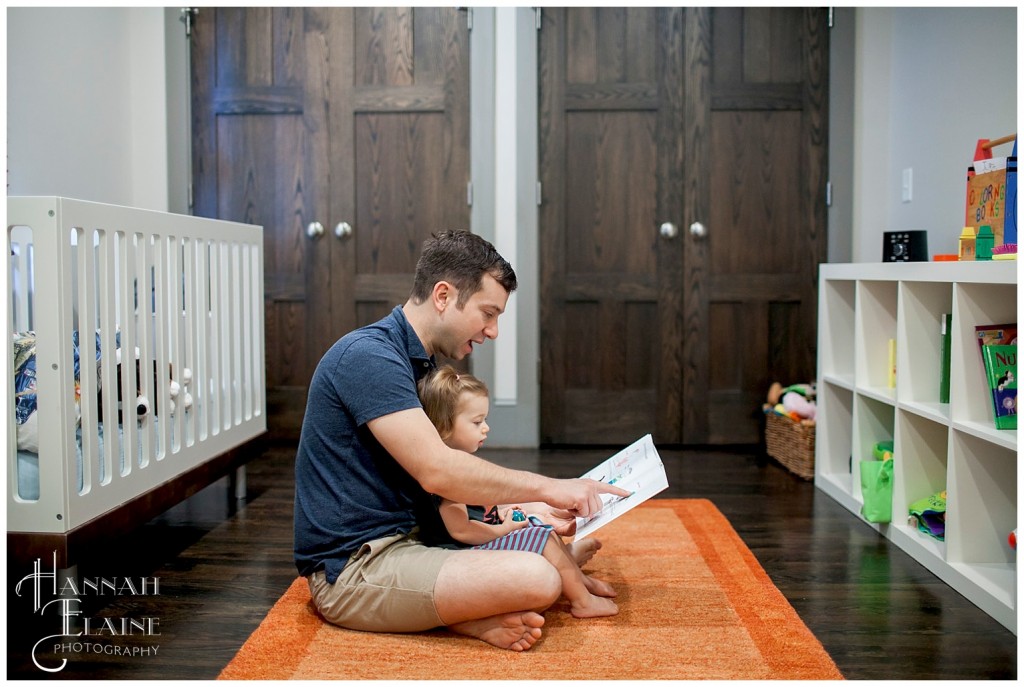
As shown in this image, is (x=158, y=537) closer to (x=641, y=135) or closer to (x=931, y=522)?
(x=931, y=522)

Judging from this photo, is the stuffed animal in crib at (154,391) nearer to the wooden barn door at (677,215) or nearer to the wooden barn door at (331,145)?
the wooden barn door at (331,145)

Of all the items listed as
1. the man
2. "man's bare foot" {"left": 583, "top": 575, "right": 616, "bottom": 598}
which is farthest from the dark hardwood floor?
"man's bare foot" {"left": 583, "top": 575, "right": 616, "bottom": 598}

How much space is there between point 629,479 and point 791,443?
171 centimetres

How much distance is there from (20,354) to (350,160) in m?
2.08

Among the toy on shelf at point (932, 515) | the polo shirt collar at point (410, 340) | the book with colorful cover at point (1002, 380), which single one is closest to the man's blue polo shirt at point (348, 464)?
the polo shirt collar at point (410, 340)

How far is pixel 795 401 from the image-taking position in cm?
348

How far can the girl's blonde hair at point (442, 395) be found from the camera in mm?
1822

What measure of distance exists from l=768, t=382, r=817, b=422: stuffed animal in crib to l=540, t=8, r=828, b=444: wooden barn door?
0.16 m

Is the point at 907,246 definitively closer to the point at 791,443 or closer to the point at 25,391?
the point at 791,443

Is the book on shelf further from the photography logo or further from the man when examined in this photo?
the photography logo

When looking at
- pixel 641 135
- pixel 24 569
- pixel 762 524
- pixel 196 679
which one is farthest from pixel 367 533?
pixel 641 135

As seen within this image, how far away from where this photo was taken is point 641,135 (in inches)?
150

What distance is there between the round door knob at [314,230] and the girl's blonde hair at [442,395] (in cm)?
216

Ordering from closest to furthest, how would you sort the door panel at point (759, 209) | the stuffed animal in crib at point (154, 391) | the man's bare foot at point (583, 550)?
the man's bare foot at point (583, 550) < the stuffed animal in crib at point (154, 391) < the door panel at point (759, 209)
